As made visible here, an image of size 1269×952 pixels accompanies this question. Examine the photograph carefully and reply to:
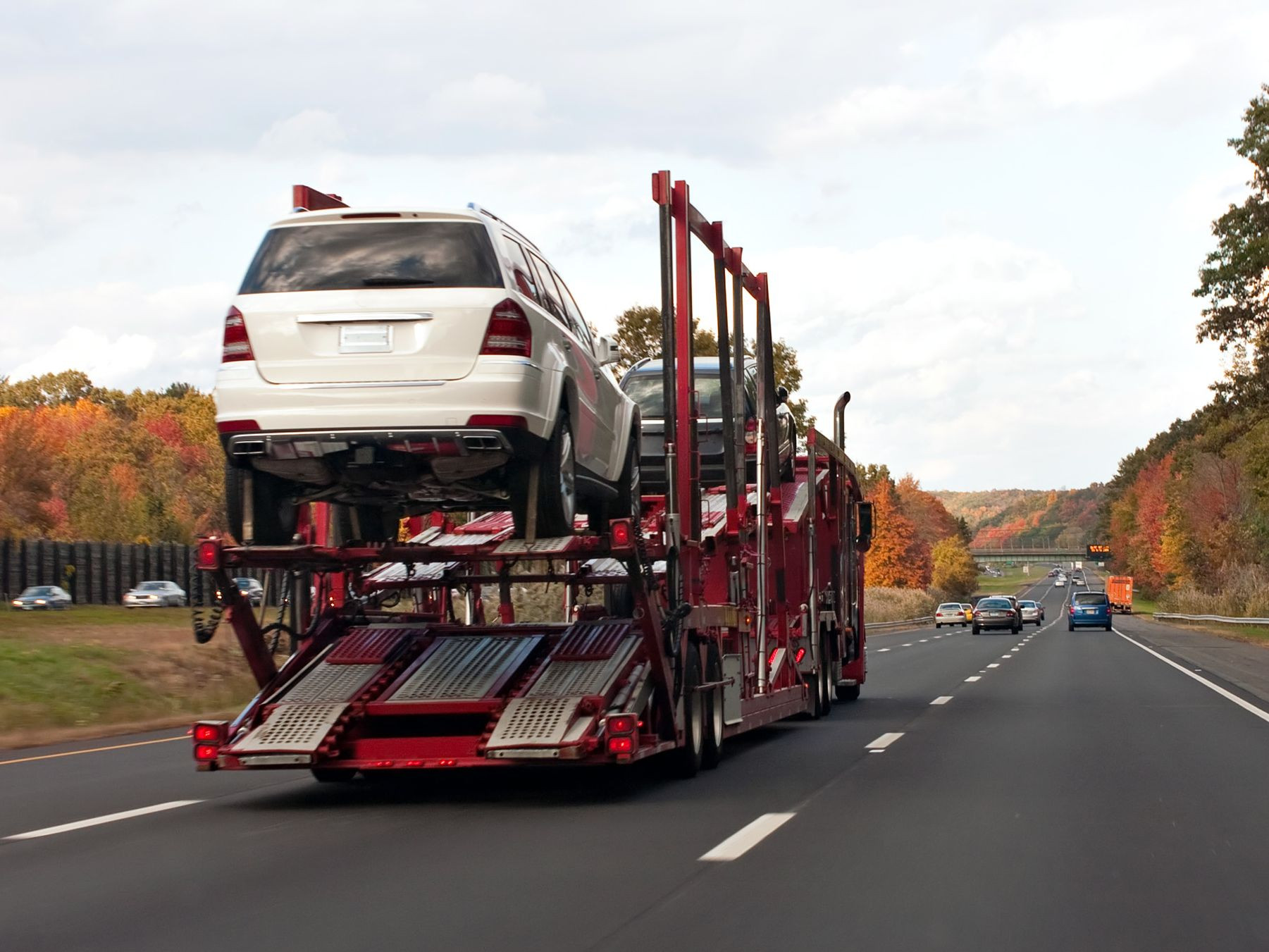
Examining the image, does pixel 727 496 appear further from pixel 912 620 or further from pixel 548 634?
pixel 912 620

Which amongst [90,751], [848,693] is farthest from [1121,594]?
[90,751]

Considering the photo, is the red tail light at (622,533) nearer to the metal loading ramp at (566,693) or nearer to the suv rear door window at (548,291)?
the metal loading ramp at (566,693)

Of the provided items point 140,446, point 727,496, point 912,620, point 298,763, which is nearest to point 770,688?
point 727,496

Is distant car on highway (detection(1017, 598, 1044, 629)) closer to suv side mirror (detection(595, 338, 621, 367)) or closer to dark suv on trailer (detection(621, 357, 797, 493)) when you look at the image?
dark suv on trailer (detection(621, 357, 797, 493))

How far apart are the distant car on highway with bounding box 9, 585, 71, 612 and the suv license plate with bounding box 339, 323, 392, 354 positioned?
165 ft

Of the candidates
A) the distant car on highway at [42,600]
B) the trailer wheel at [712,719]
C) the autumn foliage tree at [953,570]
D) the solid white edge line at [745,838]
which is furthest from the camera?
the autumn foliage tree at [953,570]

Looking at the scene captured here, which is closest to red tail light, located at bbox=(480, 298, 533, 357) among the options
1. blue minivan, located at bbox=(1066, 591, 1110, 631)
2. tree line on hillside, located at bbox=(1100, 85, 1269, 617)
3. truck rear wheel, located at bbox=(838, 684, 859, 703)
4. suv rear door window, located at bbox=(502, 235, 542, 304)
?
suv rear door window, located at bbox=(502, 235, 542, 304)

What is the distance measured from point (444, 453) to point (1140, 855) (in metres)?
4.13

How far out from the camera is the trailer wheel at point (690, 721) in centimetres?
1136

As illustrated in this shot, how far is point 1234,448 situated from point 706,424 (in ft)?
154

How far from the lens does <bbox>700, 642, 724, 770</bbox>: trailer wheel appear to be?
473 inches

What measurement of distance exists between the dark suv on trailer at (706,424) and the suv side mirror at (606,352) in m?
2.48

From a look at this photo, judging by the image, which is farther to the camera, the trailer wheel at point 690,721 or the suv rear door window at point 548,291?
the trailer wheel at point 690,721

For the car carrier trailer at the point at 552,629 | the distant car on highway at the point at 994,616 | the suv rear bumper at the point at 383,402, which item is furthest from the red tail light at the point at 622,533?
the distant car on highway at the point at 994,616
